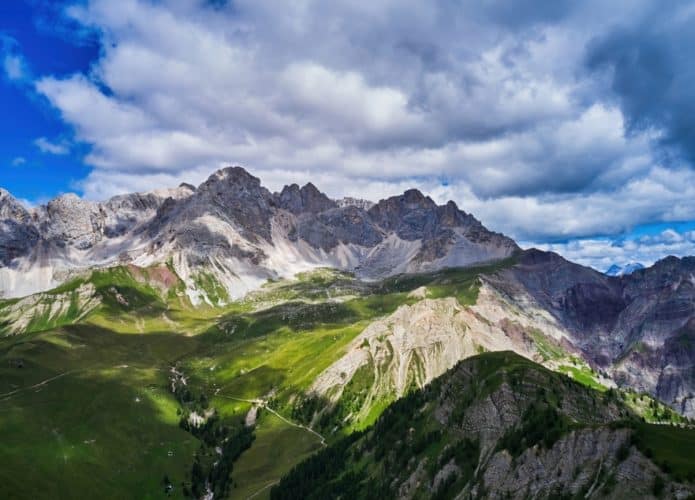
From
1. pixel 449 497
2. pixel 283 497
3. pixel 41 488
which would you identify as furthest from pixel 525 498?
pixel 41 488

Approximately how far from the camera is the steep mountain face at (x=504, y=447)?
318 feet

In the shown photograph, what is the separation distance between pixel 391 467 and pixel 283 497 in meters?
49.4

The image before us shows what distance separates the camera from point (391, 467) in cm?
16838

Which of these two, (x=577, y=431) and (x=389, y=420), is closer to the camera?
(x=577, y=431)

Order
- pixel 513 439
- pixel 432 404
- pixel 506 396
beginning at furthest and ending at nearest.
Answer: pixel 432 404
pixel 506 396
pixel 513 439

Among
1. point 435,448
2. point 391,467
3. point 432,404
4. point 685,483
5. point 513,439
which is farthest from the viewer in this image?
point 432,404

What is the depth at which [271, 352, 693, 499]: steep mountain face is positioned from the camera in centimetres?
9681

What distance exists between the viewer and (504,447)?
12369 cm

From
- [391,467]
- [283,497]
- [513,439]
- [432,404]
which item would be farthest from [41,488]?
[513,439]

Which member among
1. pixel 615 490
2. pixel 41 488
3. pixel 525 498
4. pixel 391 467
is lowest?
pixel 41 488

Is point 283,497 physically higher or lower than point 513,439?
lower

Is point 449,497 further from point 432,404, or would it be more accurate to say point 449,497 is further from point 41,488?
point 41,488

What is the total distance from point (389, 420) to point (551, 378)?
67.9 meters

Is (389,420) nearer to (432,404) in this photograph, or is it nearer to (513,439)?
(432,404)
